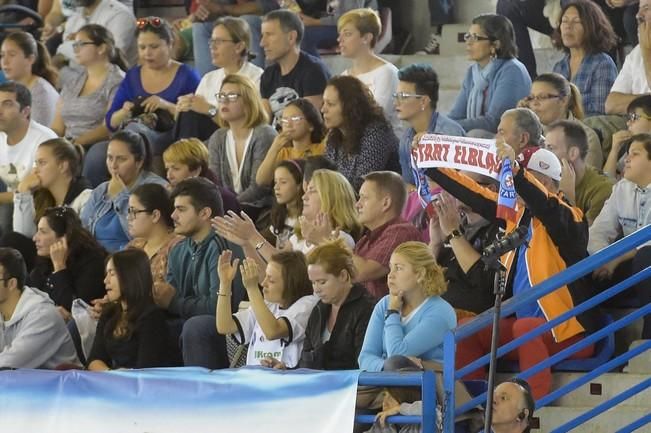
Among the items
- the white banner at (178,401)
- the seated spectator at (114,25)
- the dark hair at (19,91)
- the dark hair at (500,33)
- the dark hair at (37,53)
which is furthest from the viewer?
the seated spectator at (114,25)

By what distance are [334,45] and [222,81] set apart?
1746 millimetres

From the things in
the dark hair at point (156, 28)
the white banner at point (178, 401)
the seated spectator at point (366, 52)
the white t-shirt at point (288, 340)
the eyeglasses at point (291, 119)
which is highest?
the dark hair at point (156, 28)

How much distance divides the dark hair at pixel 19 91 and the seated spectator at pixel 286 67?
5.31 feet

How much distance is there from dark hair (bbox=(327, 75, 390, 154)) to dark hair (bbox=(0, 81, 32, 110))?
8.61ft

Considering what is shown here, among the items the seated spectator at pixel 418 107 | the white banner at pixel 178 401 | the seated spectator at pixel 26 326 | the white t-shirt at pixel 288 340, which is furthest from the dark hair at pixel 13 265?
the seated spectator at pixel 418 107

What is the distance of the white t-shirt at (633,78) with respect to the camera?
10.1 meters

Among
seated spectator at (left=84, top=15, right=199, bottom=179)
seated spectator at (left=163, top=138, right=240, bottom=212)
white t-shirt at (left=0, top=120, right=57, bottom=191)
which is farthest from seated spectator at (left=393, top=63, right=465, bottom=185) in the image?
white t-shirt at (left=0, top=120, right=57, bottom=191)

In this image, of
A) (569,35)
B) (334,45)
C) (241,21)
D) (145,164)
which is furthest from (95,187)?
(569,35)

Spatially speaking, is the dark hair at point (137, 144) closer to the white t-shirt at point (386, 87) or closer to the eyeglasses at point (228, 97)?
the eyeglasses at point (228, 97)

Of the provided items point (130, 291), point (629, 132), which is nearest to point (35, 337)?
point (130, 291)

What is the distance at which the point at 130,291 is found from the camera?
29.8ft

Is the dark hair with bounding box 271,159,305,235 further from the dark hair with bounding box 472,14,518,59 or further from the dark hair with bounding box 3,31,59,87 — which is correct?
the dark hair with bounding box 3,31,59,87

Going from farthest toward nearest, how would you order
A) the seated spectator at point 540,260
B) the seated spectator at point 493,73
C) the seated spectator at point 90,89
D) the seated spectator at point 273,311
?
the seated spectator at point 90,89 → the seated spectator at point 493,73 → the seated spectator at point 273,311 → the seated spectator at point 540,260

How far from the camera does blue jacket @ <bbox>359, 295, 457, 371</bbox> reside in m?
7.59
